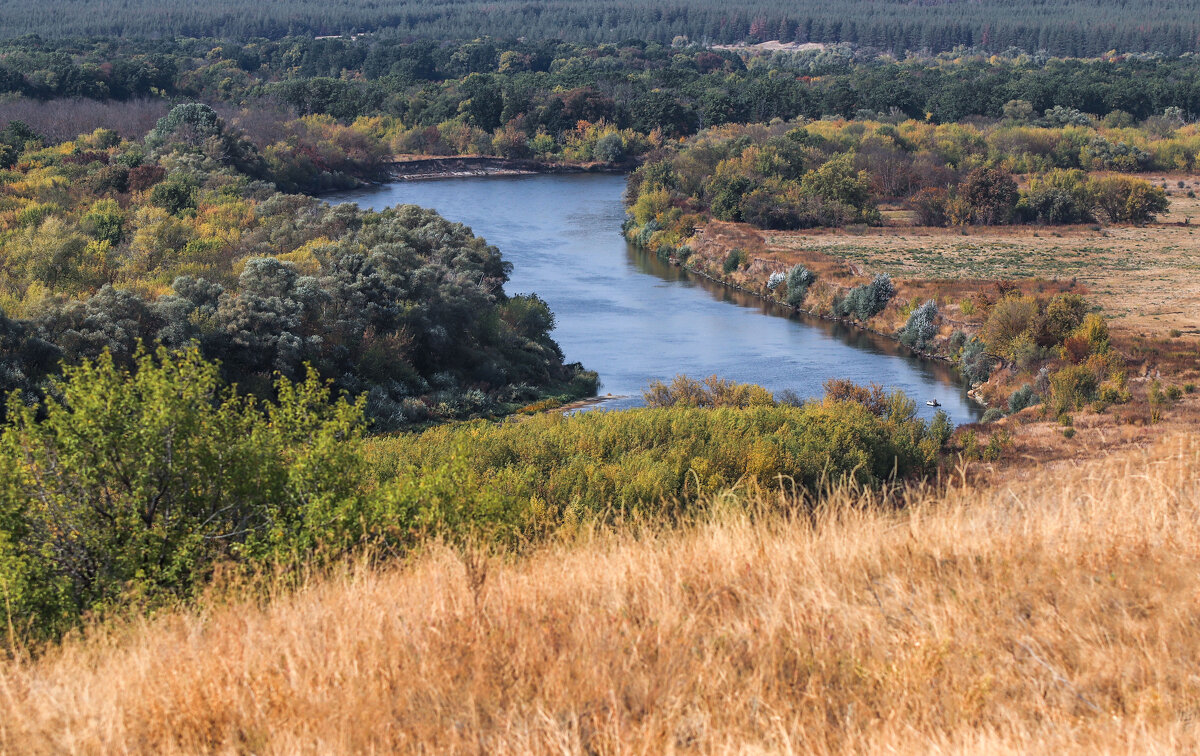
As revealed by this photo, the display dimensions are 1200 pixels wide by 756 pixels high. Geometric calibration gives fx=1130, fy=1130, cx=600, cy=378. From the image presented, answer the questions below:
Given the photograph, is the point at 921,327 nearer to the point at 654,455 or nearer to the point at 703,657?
the point at 654,455

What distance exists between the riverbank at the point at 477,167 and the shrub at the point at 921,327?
5311 cm

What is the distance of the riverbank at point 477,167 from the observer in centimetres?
8919

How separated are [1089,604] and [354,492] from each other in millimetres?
5928

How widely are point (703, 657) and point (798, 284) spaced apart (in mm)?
44357

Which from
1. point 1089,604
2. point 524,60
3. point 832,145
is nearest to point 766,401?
point 1089,604

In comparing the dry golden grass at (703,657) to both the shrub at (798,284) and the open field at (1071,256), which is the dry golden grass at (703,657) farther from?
the shrub at (798,284)

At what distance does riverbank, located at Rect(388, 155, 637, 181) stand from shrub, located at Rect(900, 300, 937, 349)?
5311 cm

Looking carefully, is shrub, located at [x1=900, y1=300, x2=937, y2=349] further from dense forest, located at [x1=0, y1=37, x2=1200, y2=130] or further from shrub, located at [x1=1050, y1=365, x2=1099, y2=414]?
dense forest, located at [x1=0, y1=37, x2=1200, y2=130]

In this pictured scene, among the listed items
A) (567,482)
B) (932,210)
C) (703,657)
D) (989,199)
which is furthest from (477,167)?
(703,657)

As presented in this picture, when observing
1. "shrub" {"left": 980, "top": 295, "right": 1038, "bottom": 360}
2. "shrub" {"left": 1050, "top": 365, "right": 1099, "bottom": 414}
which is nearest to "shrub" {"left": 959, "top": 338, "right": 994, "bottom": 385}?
"shrub" {"left": 980, "top": 295, "right": 1038, "bottom": 360}

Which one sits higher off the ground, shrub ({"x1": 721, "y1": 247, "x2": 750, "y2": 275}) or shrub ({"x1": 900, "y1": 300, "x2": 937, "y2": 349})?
shrub ({"x1": 721, "y1": 247, "x2": 750, "y2": 275})

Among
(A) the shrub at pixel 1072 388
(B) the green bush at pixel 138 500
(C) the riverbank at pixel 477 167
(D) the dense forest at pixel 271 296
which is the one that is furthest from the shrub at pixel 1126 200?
(B) the green bush at pixel 138 500

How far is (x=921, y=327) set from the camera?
42031 mm

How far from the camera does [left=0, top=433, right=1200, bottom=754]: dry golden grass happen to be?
5.43 metres
